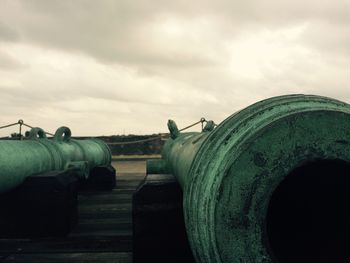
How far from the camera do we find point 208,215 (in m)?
1.34

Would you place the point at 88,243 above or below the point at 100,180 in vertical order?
below

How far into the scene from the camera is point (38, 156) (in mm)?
4223

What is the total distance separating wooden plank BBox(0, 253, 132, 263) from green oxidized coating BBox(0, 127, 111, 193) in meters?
0.66

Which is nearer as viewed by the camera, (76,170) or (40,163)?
(40,163)

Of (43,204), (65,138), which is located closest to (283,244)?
(43,204)

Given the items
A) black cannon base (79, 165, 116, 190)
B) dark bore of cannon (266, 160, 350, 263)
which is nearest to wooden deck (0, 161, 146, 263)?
black cannon base (79, 165, 116, 190)

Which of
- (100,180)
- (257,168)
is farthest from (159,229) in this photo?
(100,180)

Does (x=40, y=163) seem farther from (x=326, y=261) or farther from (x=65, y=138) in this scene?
(x=326, y=261)

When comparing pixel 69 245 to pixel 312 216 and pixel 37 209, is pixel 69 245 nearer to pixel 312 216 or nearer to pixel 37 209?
pixel 37 209

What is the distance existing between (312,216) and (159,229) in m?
1.11

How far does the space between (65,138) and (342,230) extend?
4.49 metres

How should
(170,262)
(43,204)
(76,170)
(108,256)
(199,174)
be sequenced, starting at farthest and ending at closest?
(76,170)
(43,204)
(108,256)
(170,262)
(199,174)

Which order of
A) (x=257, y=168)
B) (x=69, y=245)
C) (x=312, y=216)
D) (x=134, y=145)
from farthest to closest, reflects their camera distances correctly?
1. (x=134, y=145)
2. (x=69, y=245)
3. (x=312, y=216)
4. (x=257, y=168)

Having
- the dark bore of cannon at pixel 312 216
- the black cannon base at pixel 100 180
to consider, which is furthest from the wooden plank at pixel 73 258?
the black cannon base at pixel 100 180
